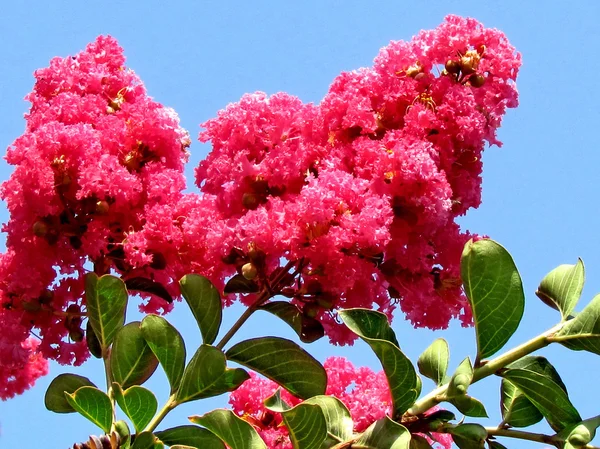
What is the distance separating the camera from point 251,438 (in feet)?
6.61

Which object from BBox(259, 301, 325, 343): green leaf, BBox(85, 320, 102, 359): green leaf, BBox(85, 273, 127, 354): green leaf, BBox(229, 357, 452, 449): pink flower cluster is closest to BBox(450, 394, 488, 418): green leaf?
BBox(229, 357, 452, 449): pink flower cluster

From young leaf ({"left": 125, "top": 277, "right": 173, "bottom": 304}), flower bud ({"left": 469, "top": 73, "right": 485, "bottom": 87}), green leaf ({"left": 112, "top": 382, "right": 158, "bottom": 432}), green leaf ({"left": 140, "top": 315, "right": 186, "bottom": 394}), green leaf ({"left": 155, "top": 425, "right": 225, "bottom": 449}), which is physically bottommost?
green leaf ({"left": 155, "top": 425, "right": 225, "bottom": 449})

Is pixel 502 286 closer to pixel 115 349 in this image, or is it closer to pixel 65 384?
pixel 115 349

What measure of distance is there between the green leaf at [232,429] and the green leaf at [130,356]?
14.1 inches

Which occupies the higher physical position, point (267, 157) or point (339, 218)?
point (267, 157)

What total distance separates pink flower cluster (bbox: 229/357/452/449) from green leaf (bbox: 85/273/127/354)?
47cm

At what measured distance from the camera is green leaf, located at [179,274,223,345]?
2.28 meters

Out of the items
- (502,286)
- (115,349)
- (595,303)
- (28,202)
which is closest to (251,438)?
(115,349)

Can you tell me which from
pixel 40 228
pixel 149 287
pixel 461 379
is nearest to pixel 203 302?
pixel 149 287

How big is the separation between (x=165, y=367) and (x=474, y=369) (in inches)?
30.4

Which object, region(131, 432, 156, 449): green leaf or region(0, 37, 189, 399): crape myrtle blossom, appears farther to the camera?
region(0, 37, 189, 399): crape myrtle blossom

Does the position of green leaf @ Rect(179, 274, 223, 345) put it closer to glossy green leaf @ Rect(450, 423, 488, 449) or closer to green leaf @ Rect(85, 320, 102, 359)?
green leaf @ Rect(85, 320, 102, 359)

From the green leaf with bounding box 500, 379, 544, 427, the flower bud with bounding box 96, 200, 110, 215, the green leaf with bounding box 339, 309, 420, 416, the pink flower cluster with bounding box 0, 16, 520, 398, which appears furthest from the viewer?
the flower bud with bounding box 96, 200, 110, 215

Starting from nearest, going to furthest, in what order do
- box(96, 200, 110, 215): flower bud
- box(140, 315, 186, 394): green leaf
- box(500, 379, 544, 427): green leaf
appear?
1. box(500, 379, 544, 427): green leaf
2. box(140, 315, 186, 394): green leaf
3. box(96, 200, 110, 215): flower bud
